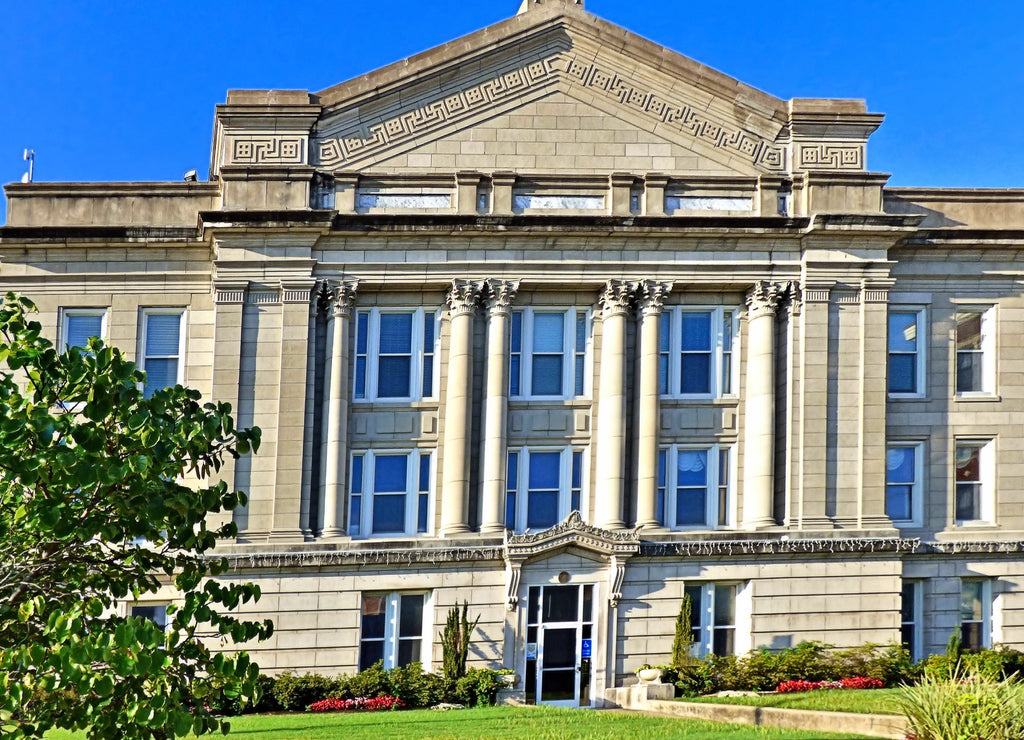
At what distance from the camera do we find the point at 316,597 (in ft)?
97.1

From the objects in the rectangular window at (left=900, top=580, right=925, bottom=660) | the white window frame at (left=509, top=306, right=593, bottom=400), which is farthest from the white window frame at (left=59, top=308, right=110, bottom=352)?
the rectangular window at (left=900, top=580, right=925, bottom=660)

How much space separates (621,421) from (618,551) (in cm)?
303

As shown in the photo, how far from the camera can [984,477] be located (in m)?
32.7

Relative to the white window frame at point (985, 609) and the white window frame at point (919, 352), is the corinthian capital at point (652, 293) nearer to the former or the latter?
the white window frame at point (919, 352)

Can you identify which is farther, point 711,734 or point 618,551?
point 618,551

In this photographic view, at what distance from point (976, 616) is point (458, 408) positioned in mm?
13394

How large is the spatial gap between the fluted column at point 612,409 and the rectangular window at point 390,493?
3940 mm

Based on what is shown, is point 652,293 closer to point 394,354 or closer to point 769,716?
point 394,354

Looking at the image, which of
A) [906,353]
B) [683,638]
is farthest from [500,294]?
[906,353]

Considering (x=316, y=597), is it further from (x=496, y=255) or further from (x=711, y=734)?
(x=711, y=734)

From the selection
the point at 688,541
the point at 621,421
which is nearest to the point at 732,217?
the point at 621,421

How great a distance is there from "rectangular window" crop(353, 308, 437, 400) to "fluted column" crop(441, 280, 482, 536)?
0.57 meters

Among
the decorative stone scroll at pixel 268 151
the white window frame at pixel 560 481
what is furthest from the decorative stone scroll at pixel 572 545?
the decorative stone scroll at pixel 268 151

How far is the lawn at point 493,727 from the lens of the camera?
72.2 feet
